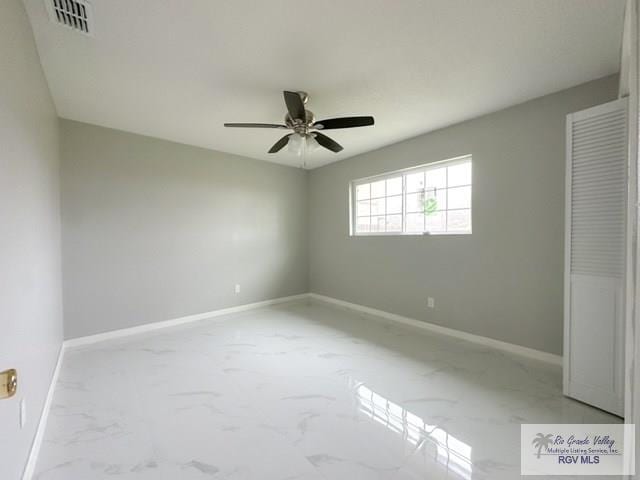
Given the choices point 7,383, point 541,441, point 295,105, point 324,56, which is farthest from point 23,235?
point 541,441

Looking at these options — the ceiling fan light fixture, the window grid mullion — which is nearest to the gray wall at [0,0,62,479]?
the ceiling fan light fixture

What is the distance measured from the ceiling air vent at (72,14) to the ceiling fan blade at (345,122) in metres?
1.54

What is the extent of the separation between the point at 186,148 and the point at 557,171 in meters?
4.22

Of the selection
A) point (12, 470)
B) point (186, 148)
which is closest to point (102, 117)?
point (186, 148)

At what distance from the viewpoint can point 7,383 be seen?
2.75ft

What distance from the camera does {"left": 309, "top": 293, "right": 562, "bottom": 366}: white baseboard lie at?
8.55ft

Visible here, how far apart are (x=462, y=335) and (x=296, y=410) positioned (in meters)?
2.18

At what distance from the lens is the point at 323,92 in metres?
2.48

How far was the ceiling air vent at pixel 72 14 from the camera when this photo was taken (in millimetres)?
1546

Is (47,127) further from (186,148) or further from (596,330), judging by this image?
(596,330)

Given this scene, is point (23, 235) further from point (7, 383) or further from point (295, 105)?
point (295, 105)

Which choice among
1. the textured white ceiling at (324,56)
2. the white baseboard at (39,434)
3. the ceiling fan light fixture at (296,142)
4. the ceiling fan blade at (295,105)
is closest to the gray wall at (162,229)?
the textured white ceiling at (324,56)

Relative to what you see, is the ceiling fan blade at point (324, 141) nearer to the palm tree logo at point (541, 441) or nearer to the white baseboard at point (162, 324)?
the palm tree logo at point (541, 441)

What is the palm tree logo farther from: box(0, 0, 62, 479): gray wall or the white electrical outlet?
the white electrical outlet
